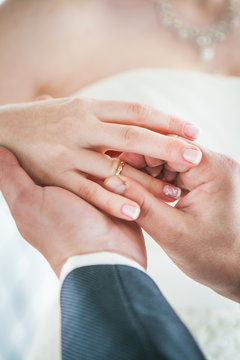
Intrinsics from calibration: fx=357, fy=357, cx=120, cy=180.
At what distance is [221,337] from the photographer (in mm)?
747

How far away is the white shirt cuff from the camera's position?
56 cm

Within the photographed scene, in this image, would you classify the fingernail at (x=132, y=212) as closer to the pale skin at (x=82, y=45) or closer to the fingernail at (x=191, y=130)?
the fingernail at (x=191, y=130)

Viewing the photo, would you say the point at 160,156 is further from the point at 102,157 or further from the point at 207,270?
the point at 207,270

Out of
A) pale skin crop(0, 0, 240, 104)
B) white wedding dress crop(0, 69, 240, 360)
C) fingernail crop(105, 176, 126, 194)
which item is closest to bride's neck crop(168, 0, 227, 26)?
pale skin crop(0, 0, 240, 104)

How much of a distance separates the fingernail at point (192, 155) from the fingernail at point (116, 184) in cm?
13

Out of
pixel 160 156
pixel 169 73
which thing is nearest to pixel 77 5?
pixel 169 73

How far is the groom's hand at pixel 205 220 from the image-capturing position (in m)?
0.62

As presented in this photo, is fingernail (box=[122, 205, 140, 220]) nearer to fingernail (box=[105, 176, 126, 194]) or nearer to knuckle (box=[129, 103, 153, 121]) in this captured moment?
fingernail (box=[105, 176, 126, 194])

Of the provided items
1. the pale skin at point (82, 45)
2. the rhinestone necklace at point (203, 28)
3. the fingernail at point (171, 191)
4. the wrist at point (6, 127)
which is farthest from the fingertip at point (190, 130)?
the rhinestone necklace at point (203, 28)

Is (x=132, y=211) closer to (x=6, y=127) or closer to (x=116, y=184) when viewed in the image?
(x=116, y=184)

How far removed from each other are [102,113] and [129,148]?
0.31 feet

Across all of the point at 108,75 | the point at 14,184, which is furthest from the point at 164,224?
the point at 108,75

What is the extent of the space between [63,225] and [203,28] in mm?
978

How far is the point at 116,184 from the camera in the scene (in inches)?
26.0
